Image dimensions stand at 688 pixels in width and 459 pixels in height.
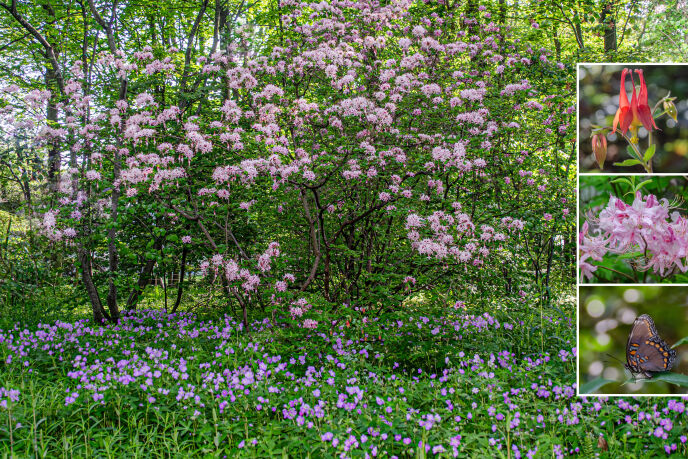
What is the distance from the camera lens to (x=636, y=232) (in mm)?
1290

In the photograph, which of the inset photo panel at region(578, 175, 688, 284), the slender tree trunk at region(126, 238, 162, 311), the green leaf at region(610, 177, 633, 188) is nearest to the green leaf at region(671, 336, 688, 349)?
the inset photo panel at region(578, 175, 688, 284)

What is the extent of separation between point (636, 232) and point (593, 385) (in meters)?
0.62

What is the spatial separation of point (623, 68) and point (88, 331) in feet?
16.2

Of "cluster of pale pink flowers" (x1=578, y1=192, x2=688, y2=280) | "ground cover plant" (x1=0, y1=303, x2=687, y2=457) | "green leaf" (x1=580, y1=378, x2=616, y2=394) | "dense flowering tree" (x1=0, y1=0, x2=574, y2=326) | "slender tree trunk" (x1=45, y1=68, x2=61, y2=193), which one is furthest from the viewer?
"slender tree trunk" (x1=45, y1=68, x2=61, y2=193)

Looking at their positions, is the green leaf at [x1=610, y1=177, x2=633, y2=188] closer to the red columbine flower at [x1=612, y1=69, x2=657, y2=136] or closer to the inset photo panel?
the inset photo panel

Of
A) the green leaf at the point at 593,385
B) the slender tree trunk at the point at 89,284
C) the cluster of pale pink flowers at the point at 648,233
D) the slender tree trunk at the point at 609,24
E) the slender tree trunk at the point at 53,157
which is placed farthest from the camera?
the slender tree trunk at the point at 609,24

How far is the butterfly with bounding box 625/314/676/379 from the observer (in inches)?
56.8

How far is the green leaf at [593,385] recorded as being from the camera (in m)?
1.57

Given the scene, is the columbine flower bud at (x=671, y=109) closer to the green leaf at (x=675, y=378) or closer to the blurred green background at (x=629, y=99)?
the blurred green background at (x=629, y=99)

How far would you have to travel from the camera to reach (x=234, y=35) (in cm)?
640

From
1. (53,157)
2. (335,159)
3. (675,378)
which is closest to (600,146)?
(675,378)

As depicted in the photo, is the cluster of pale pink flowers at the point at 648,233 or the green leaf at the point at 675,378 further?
the green leaf at the point at 675,378

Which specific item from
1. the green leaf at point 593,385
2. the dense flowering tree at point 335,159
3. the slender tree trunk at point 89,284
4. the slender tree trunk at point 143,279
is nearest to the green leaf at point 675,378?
the green leaf at point 593,385

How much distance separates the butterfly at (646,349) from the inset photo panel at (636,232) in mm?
183
